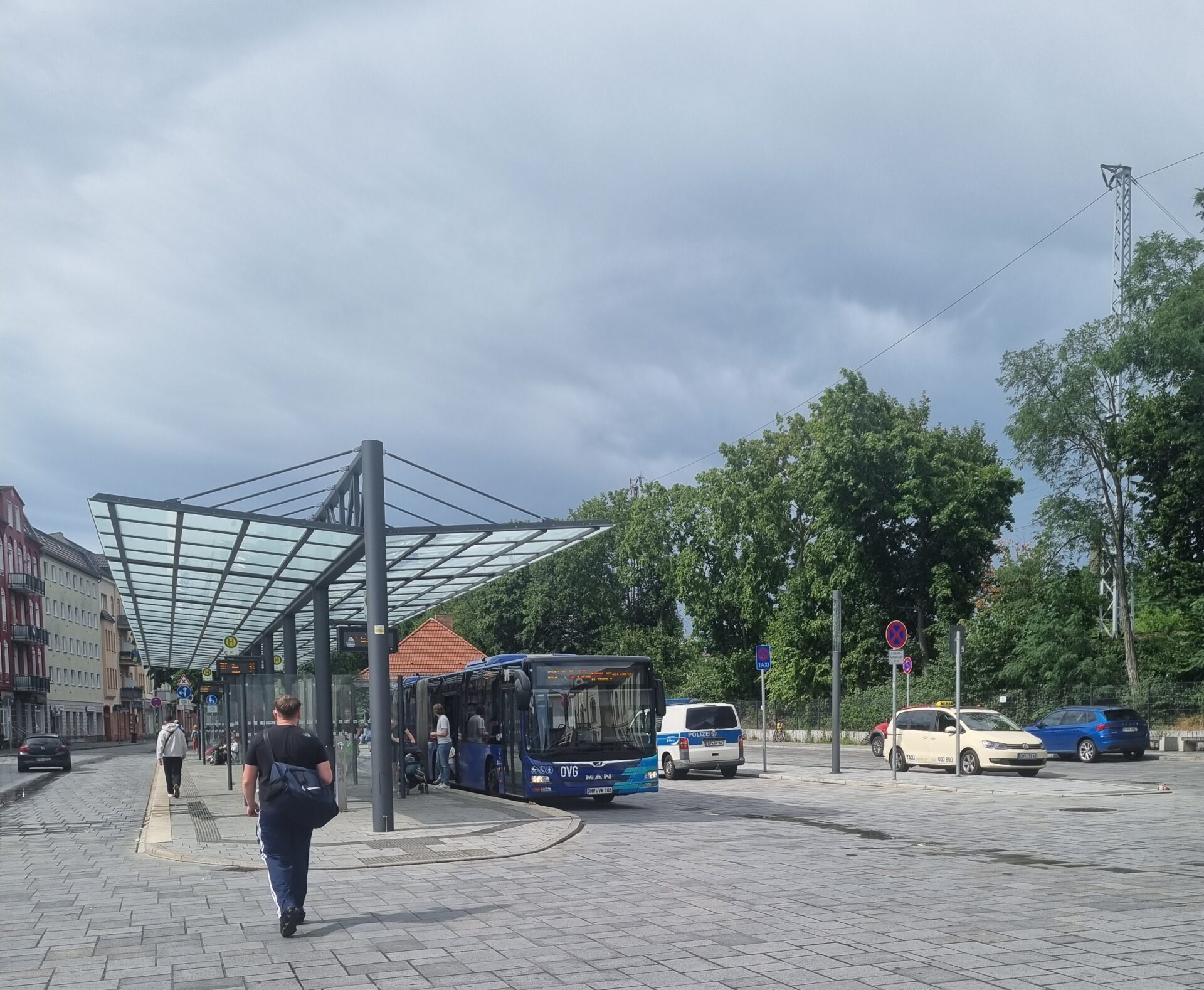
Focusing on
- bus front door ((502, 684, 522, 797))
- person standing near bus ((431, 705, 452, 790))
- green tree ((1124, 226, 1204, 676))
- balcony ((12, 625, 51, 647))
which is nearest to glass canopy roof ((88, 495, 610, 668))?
bus front door ((502, 684, 522, 797))

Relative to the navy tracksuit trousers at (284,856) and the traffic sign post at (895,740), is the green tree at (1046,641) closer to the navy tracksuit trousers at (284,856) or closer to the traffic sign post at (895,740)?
the traffic sign post at (895,740)

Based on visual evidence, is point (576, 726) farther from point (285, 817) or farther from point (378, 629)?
point (285, 817)

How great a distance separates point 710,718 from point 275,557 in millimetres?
13321

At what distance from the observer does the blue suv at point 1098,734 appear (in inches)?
1272

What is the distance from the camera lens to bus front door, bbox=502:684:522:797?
21188 millimetres

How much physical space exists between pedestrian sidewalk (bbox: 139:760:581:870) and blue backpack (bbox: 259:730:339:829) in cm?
385

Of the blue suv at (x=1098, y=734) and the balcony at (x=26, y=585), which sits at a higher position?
the balcony at (x=26, y=585)

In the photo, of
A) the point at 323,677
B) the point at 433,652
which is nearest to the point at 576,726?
the point at 323,677

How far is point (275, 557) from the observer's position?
62.8 ft

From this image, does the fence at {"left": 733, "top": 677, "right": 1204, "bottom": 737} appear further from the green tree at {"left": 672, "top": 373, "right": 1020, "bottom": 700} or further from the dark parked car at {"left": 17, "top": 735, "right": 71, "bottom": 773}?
the dark parked car at {"left": 17, "top": 735, "right": 71, "bottom": 773}

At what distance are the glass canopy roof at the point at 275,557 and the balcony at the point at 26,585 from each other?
56.3 m

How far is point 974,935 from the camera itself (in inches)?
331

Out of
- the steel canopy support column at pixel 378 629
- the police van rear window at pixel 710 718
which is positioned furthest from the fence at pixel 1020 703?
the steel canopy support column at pixel 378 629

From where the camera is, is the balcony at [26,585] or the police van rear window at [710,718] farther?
the balcony at [26,585]
